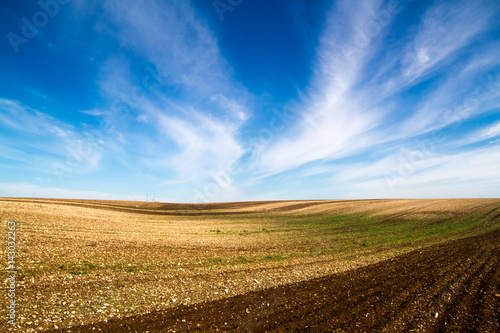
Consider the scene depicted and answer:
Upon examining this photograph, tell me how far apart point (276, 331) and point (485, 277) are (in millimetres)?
12553

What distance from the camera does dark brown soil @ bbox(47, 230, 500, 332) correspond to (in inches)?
308

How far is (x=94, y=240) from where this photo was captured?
1923 cm

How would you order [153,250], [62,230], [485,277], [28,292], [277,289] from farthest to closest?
[62,230], [153,250], [485,277], [277,289], [28,292]

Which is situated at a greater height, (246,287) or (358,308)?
(358,308)

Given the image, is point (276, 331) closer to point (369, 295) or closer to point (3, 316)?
point (369, 295)

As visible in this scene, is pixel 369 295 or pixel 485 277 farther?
pixel 485 277

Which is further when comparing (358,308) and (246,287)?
(246,287)

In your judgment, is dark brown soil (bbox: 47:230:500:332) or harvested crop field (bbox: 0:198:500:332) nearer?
dark brown soil (bbox: 47:230:500:332)

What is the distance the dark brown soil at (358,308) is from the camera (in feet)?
25.6

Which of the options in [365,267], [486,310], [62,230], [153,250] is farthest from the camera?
[62,230]

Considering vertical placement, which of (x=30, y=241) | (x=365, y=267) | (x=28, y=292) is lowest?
(x=365, y=267)

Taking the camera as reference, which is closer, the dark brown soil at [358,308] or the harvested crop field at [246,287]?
the dark brown soil at [358,308]

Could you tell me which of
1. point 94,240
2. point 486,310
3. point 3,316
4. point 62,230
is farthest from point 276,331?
point 62,230

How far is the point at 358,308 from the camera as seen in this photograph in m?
9.09
